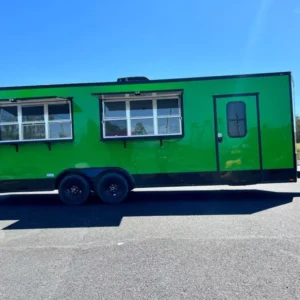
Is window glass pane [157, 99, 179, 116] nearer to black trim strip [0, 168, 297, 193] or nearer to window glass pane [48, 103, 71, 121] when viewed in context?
black trim strip [0, 168, 297, 193]

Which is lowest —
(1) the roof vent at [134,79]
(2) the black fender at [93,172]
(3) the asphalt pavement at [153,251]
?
(3) the asphalt pavement at [153,251]

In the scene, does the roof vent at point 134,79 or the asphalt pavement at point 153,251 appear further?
the roof vent at point 134,79

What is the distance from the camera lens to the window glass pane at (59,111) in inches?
347

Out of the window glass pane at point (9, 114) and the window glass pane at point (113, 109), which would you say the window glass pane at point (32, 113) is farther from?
the window glass pane at point (113, 109)

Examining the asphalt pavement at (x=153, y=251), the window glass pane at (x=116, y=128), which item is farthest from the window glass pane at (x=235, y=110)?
the window glass pane at (x=116, y=128)

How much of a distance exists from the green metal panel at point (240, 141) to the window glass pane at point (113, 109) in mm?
2597

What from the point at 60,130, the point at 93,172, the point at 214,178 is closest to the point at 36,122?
the point at 60,130

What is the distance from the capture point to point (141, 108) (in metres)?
8.75

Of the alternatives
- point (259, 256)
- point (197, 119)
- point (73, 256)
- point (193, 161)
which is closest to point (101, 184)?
point (193, 161)

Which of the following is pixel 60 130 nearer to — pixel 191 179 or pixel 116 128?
pixel 116 128

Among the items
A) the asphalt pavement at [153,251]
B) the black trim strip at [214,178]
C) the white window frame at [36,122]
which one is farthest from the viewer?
the white window frame at [36,122]

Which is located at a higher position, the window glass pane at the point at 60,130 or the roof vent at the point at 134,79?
the roof vent at the point at 134,79

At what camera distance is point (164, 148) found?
866 centimetres

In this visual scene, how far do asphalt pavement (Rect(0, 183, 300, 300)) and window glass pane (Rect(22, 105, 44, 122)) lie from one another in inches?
96.9
